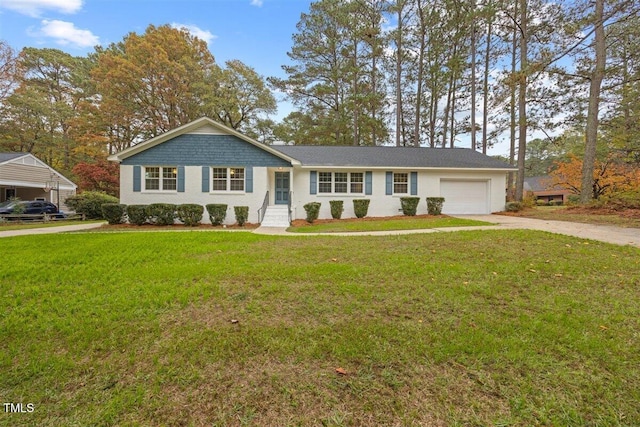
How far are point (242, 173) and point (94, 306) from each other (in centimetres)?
1041

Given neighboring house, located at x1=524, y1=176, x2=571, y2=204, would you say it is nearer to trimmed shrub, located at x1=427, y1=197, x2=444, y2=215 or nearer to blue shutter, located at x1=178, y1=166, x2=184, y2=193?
trimmed shrub, located at x1=427, y1=197, x2=444, y2=215

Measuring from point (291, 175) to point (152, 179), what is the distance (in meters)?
6.65

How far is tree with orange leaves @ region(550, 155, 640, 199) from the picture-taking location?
16.4m

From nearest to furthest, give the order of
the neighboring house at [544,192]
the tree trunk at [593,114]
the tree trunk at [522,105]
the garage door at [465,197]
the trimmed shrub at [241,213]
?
the trimmed shrub at [241,213] < the tree trunk at [593,114] < the garage door at [465,197] < the tree trunk at [522,105] < the neighboring house at [544,192]

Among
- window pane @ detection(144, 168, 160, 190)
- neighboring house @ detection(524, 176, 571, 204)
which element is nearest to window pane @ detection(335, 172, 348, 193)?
window pane @ detection(144, 168, 160, 190)

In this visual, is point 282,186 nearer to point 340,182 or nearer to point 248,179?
point 248,179

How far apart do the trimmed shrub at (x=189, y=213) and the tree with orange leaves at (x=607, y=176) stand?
72.5 ft

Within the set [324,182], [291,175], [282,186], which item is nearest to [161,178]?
[282,186]

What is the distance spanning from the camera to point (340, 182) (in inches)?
579

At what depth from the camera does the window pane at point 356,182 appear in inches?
577

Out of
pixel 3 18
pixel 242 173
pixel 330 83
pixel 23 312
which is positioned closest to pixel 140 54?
pixel 3 18

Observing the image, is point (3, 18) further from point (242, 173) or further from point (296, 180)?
point (296, 180)

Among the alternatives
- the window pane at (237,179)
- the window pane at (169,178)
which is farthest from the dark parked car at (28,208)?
the window pane at (237,179)

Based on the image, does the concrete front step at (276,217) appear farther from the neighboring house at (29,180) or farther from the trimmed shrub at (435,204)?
the neighboring house at (29,180)
